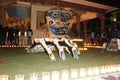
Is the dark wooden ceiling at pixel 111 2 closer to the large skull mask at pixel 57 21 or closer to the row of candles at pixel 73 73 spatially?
the large skull mask at pixel 57 21

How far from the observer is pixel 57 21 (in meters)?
6.01

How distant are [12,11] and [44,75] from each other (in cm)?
1419

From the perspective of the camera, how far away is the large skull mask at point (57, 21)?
19.6 ft

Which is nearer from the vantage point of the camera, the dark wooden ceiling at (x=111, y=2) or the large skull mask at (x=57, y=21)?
the large skull mask at (x=57, y=21)

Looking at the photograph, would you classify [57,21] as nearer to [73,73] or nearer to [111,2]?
[73,73]

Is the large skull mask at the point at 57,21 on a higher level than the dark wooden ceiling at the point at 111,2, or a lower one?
lower

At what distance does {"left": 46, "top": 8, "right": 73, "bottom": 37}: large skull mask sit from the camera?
5977 mm

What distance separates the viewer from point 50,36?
612 centimetres

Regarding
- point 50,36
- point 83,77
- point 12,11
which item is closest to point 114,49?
point 50,36

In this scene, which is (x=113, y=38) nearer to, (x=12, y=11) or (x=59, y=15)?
(x=59, y=15)

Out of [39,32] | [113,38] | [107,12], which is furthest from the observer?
[107,12]

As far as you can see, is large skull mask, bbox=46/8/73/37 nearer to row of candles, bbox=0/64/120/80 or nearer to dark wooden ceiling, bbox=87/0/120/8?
row of candles, bbox=0/64/120/80

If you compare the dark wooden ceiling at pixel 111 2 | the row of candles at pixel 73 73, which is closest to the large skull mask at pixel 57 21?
the row of candles at pixel 73 73

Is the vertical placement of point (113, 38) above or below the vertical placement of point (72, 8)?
below
